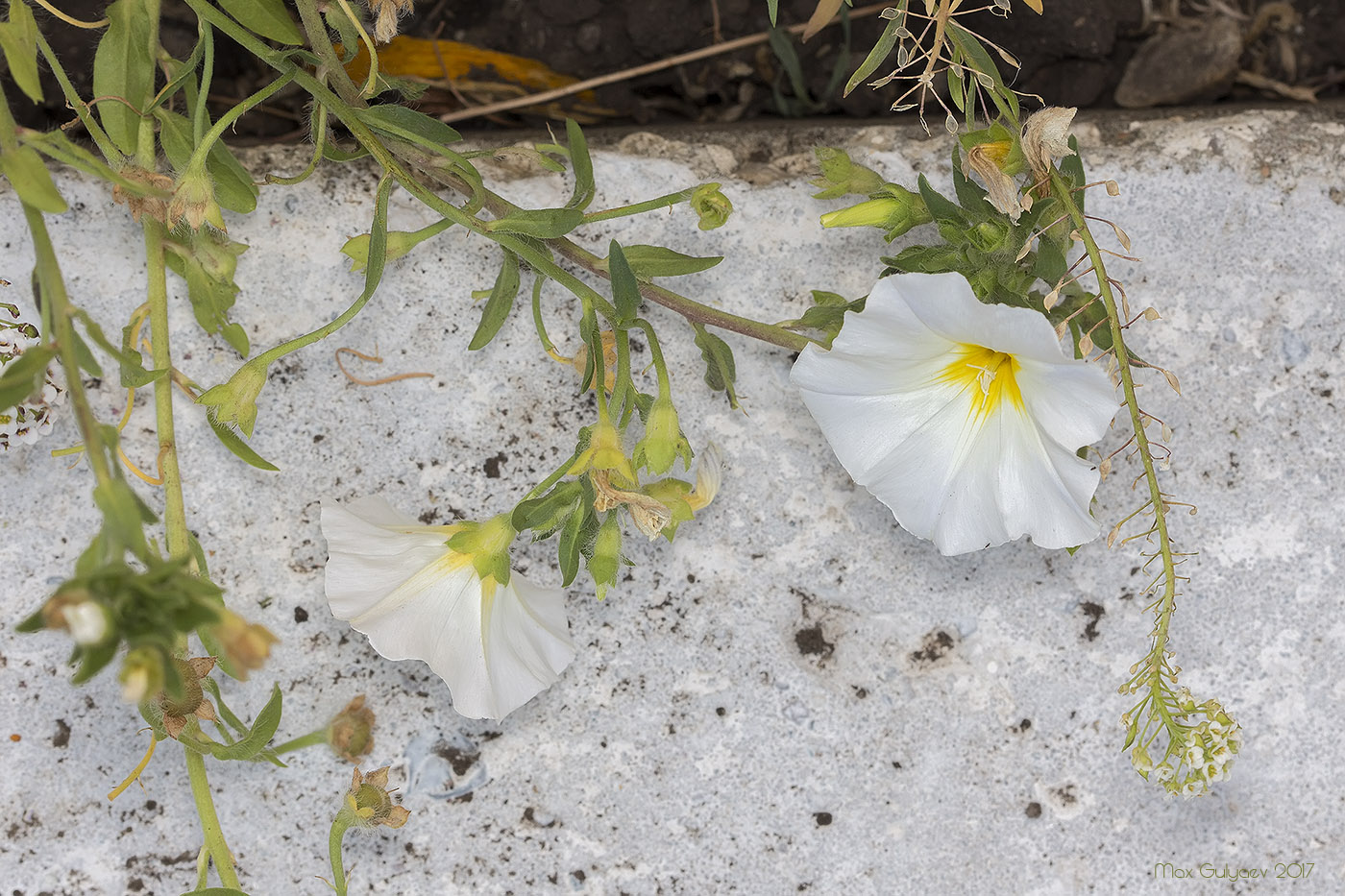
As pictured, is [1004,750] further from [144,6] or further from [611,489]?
[144,6]

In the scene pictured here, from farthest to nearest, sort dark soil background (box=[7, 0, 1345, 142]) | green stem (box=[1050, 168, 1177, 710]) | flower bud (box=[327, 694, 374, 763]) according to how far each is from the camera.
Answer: dark soil background (box=[7, 0, 1345, 142]) < flower bud (box=[327, 694, 374, 763]) < green stem (box=[1050, 168, 1177, 710])

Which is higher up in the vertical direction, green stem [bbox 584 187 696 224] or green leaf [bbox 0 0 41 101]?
green leaf [bbox 0 0 41 101]

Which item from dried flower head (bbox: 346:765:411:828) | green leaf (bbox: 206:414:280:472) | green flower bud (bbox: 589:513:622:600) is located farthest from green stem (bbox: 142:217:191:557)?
green flower bud (bbox: 589:513:622:600)

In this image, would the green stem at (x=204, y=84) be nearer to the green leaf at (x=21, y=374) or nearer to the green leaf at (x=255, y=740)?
the green leaf at (x=21, y=374)

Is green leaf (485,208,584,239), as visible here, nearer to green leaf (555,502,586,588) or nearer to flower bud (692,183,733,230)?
flower bud (692,183,733,230)

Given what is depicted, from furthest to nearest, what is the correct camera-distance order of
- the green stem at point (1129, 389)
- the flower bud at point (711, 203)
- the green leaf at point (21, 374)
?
the flower bud at point (711, 203) < the green stem at point (1129, 389) < the green leaf at point (21, 374)

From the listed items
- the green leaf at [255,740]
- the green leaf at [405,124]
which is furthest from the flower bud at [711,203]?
the green leaf at [255,740]

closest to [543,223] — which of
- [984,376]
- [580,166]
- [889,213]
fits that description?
[580,166]
